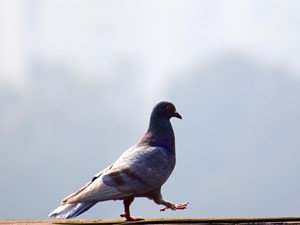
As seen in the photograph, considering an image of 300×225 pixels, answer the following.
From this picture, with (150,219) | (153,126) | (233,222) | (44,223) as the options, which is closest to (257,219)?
(233,222)

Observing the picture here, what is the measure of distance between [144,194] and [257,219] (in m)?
2.24

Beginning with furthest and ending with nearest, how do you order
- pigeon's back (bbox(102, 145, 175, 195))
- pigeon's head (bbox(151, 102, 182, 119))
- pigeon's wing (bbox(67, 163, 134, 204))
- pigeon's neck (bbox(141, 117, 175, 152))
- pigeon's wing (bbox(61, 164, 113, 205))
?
pigeon's head (bbox(151, 102, 182, 119)) → pigeon's neck (bbox(141, 117, 175, 152)) → pigeon's back (bbox(102, 145, 175, 195)) → pigeon's wing (bbox(61, 164, 113, 205)) → pigeon's wing (bbox(67, 163, 134, 204))

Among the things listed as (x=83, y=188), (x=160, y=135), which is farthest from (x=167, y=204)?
(x=83, y=188)

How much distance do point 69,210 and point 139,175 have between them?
1.39 meters

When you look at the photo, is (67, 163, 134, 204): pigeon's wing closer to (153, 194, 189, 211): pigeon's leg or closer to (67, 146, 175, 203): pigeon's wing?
(67, 146, 175, 203): pigeon's wing

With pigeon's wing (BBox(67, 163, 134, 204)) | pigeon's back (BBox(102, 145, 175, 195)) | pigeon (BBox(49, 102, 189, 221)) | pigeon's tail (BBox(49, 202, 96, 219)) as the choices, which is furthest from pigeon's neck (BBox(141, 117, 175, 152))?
pigeon's tail (BBox(49, 202, 96, 219))

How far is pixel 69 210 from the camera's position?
1168 cm

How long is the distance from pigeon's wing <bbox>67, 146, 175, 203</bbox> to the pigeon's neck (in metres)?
0.16

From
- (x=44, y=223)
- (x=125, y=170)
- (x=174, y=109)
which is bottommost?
(x=44, y=223)

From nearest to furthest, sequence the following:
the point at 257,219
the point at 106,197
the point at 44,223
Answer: the point at 257,219 < the point at 106,197 < the point at 44,223

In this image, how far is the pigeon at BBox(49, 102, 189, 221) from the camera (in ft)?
38.6

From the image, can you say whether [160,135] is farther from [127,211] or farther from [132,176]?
[127,211]

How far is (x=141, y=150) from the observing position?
12.8m

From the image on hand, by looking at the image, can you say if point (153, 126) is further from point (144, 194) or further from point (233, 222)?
point (233, 222)
